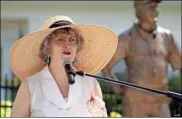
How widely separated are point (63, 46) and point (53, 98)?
303mm

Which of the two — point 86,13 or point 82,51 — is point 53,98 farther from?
point 86,13

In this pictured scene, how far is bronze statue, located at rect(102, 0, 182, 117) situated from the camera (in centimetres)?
639

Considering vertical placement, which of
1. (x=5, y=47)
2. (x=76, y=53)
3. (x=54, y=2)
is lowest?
(x=5, y=47)

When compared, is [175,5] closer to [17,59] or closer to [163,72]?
[163,72]

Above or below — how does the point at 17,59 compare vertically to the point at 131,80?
above

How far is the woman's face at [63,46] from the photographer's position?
3557 mm

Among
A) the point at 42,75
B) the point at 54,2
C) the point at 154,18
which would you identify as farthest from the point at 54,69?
the point at 54,2

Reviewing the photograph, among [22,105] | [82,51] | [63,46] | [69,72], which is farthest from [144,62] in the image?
[69,72]

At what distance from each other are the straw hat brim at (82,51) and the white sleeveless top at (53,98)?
261mm

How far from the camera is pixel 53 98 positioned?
11.5ft

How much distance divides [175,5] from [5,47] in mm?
4621

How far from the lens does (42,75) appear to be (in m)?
3.61

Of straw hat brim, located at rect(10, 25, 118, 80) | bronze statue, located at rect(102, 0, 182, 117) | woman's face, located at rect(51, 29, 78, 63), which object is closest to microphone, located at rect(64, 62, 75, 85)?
woman's face, located at rect(51, 29, 78, 63)

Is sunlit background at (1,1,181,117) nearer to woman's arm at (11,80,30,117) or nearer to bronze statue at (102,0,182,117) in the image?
bronze statue at (102,0,182,117)
